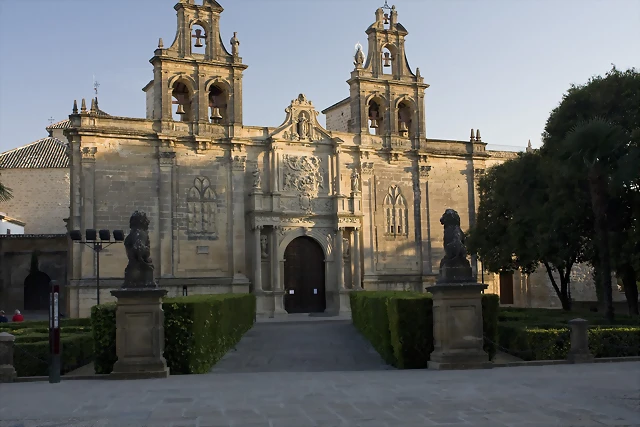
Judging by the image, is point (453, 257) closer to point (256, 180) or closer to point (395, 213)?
point (256, 180)

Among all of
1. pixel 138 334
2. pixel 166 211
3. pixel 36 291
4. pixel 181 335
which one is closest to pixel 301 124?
pixel 166 211

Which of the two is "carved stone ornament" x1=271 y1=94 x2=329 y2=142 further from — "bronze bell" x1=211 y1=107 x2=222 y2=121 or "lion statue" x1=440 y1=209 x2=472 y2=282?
"lion statue" x1=440 y1=209 x2=472 y2=282

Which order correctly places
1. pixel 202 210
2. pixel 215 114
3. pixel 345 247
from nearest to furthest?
pixel 202 210
pixel 215 114
pixel 345 247

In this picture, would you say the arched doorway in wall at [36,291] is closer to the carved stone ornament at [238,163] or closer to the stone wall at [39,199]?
the stone wall at [39,199]

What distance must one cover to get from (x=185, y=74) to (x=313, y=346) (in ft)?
54.2

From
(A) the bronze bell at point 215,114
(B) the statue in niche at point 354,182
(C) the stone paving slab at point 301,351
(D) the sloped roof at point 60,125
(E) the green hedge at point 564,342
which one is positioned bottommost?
(C) the stone paving slab at point 301,351

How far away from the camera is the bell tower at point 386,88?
118ft

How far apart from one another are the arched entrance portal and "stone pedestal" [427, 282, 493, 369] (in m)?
19.4

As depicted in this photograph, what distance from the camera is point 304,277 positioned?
111 feet

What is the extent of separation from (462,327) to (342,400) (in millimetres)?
4716

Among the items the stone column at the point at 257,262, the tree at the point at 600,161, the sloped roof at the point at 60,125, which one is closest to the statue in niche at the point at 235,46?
the stone column at the point at 257,262

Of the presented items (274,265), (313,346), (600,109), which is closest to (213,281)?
(274,265)

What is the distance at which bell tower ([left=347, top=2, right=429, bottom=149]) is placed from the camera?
118ft

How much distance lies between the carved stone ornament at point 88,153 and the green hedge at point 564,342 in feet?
67.7
